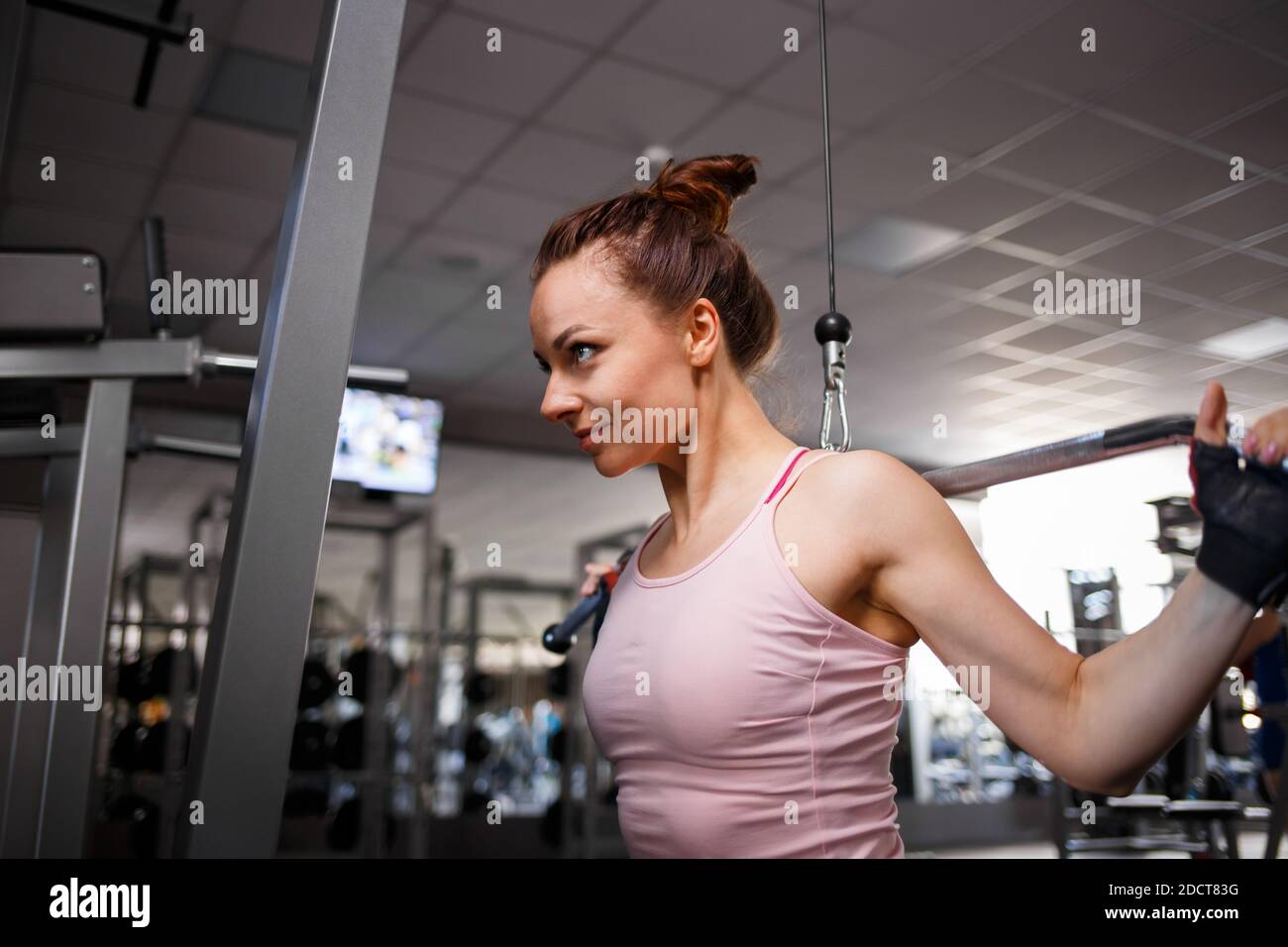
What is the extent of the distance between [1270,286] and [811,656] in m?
5.25

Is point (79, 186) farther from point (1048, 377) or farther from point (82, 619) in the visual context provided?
point (1048, 377)

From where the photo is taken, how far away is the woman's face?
1.00 m

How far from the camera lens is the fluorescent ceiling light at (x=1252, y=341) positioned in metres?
5.48

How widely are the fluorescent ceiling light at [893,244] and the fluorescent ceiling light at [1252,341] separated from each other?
6.79 ft

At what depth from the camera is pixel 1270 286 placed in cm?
504

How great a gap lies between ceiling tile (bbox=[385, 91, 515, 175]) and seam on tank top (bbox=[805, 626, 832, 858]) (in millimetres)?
3159

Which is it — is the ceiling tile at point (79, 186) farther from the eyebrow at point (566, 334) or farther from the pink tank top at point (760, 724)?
the pink tank top at point (760, 724)

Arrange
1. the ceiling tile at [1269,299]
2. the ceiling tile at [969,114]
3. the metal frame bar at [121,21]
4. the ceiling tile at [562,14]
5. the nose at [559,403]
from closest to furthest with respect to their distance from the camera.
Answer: the nose at [559,403], the metal frame bar at [121,21], the ceiling tile at [562,14], the ceiling tile at [969,114], the ceiling tile at [1269,299]

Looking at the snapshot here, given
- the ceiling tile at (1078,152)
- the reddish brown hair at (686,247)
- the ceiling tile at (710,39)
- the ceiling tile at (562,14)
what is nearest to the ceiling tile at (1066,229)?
the ceiling tile at (1078,152)

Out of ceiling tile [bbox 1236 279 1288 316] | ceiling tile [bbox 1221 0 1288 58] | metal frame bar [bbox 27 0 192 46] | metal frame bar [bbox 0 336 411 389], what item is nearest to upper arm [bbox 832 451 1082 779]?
metal frame bar [bbox 0 336 411 389]

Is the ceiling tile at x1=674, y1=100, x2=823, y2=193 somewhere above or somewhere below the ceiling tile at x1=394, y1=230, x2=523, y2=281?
above

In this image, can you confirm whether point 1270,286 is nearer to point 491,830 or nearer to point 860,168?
point 860,168

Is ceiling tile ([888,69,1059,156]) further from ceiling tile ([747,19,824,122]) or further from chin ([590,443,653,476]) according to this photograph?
chin ([590,443,653,476])

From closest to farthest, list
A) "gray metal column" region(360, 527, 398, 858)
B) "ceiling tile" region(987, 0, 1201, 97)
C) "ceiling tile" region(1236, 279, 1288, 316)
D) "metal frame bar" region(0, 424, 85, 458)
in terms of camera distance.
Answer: "metal frame bar" region(0, 424, 85, 458) < "ceiling tile" region(987, 0, 1201, 97) < "gray metal column" region(360, 527, 398, 858) < "ceiling tile" region(1236, 279, 1288, 316)
